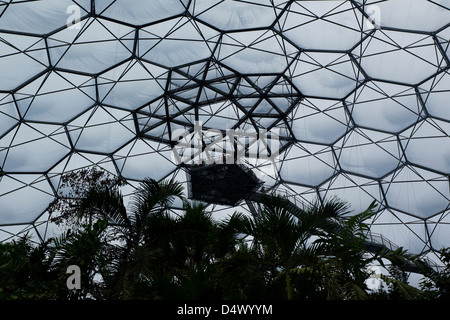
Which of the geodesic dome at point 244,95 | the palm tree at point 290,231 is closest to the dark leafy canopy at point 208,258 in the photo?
the palm tree at point 290,231

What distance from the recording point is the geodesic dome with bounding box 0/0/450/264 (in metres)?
21.5

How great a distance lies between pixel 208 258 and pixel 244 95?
1713 centimetres

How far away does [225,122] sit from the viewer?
3045cm

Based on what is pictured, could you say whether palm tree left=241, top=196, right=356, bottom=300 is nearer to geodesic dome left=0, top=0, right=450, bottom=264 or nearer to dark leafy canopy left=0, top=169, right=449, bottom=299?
dark leafy canopy left=0, top=169, right=449, bottom=299

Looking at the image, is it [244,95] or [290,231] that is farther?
[244,95]

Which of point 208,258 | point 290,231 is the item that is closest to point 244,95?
point 208,258

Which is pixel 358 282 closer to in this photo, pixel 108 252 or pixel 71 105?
pixel 108 252

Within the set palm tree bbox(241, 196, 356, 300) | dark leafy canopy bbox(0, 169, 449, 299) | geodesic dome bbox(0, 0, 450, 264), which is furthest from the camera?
geodesic dome bbox(0, 0, 450, 264)

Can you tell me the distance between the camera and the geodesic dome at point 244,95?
21531 millimetres

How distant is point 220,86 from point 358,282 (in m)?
19.3

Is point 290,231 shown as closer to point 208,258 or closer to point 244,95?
point 208,258

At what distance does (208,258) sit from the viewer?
12.8m

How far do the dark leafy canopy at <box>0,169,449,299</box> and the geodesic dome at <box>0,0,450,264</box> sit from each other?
11372mm

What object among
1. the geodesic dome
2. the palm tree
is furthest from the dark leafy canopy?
the geodesic dome
